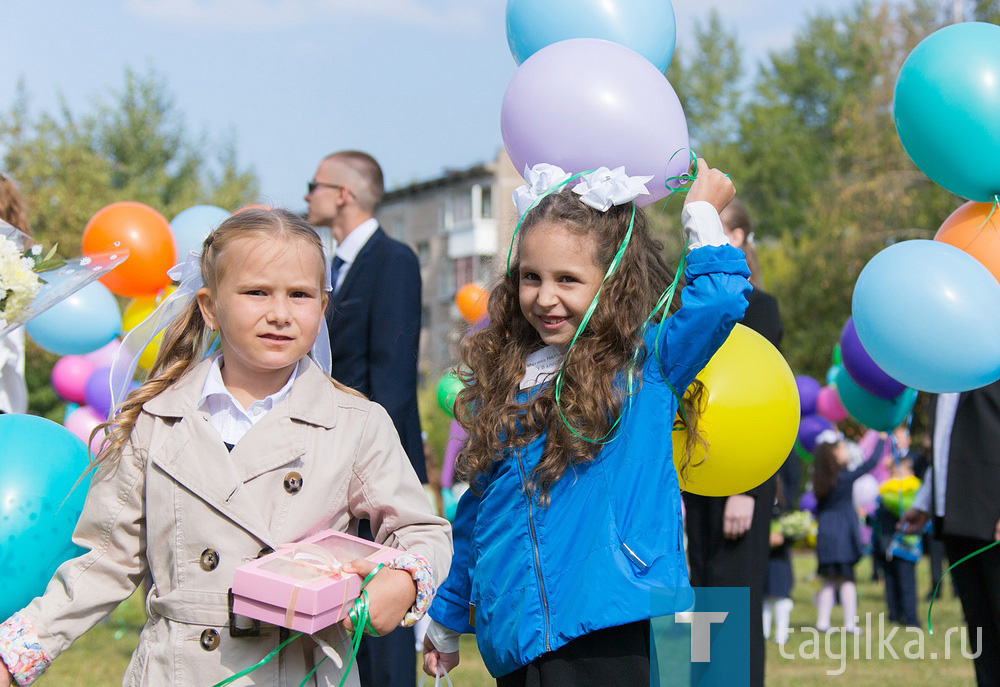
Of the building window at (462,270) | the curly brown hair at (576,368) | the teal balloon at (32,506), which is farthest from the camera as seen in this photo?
the building window at (462,270)

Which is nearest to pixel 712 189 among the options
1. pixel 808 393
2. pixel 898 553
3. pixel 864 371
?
pixel 864 371

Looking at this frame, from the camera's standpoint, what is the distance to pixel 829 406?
38.2 ft

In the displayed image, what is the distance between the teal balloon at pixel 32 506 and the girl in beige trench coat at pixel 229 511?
0.66 m

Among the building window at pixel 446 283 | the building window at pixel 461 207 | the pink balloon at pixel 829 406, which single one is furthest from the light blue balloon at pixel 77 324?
the building window at pixel 446 283

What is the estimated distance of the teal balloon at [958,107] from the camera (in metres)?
3.54

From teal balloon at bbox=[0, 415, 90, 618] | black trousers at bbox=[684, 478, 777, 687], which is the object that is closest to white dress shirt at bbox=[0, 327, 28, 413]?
teal balloon at bbox=[0, 415, 90, 618]

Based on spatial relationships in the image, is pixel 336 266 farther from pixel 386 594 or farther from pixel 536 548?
pixel 386 594

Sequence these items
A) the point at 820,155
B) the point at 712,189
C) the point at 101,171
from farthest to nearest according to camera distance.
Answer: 1. the point at 820,155
2. the point at 101,171
3. the point at 712,189

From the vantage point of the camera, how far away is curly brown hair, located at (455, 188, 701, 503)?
276cm

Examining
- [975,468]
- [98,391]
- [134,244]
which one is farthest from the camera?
[98,391]

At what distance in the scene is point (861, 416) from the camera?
6.29 meters

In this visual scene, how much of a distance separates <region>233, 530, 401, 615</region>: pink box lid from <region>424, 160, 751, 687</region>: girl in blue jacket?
0.47m

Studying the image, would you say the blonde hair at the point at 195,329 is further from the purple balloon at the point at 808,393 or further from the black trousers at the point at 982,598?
the purple balloon at the point at 808,393

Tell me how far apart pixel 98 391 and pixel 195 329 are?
5.71 metres
